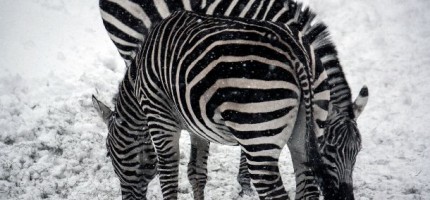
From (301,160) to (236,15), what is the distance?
2.77 metres

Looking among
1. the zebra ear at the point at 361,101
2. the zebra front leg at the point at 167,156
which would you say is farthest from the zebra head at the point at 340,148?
the zebra front leg at the point at 167,156

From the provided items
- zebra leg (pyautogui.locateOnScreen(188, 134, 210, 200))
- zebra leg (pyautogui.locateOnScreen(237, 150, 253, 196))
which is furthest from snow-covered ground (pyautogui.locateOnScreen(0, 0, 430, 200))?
zebra leg (pyautogui.locateOnScreen(188, 134, 210, 200))

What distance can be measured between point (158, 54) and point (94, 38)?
741cm

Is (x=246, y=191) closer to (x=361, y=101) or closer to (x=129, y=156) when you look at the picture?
(x=129, y=156)

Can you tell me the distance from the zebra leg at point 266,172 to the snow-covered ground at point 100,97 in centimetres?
259

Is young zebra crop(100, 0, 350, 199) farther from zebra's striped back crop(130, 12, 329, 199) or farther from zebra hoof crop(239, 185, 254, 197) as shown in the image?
zebra's striped back crop(130, 12, 329, 199)

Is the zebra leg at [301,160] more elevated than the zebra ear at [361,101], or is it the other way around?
the zebra ear at [361,101]

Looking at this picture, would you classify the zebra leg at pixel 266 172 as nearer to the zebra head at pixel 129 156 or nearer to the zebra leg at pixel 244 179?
the zebra head at pixel 129 156

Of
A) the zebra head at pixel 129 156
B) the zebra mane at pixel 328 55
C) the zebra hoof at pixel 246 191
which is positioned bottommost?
the zebra hoof at pixel 246 191

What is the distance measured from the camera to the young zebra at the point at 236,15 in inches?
160

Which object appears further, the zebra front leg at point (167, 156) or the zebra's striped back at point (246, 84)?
the zebra front leg at point (167, 156)

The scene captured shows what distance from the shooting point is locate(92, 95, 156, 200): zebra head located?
15.2 ft

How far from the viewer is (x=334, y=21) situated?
12500mm

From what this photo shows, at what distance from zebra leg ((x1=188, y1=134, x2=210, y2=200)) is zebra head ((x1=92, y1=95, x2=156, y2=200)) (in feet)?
2.13
